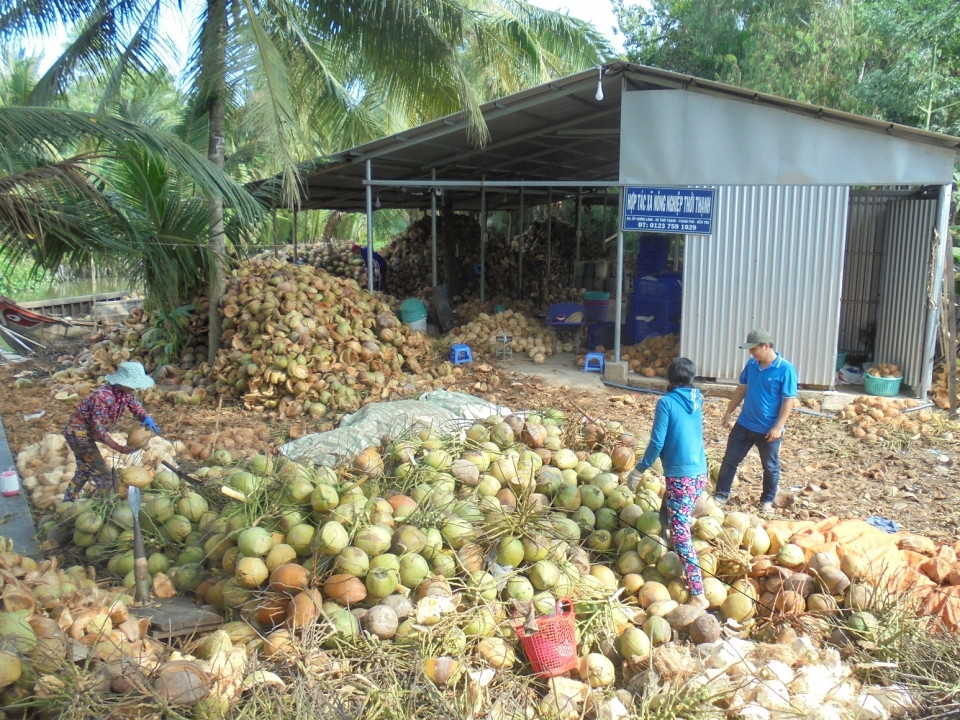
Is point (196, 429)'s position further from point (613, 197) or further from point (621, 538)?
point (613, 197)

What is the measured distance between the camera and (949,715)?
329 cm

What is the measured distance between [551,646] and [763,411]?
3.04 metres

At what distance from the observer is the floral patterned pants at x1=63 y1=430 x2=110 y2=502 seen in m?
5.49

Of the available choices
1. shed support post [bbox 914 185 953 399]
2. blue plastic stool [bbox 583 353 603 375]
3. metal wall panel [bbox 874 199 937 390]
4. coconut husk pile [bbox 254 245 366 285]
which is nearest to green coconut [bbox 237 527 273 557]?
blue plastic stool [bbox 583 353 603 375]

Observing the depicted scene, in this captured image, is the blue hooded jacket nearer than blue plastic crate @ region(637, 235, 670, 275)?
Yes

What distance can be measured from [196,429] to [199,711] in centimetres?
555

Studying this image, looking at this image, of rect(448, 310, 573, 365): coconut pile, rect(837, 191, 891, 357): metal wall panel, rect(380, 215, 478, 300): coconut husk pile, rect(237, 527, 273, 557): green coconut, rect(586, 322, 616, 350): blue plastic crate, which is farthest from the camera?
rect(380, 215, 478, 300): coconut husk pile

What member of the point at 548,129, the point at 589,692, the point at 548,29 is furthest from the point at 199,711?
the point at 548,29

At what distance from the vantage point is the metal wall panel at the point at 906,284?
9047mm

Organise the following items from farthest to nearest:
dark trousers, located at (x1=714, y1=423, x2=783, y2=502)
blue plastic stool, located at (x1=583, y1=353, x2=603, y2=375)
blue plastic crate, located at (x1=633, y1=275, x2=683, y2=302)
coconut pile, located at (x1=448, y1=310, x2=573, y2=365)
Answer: coconut pile, located at (x1=448, y1=310, x2=573, y2=365)
blue plastic crate, located at (x1=633, y1=275, x2=683, y2=302)
blue plastic stool, located at (x1=583, y1=353, x2=603, y2=375)
dark trousers, located at (x1=714, y1=423, x2=783, y2=502)

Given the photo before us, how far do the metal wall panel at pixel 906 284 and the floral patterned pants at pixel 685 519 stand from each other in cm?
632

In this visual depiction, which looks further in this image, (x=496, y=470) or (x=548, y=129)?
(x=548, y=129)

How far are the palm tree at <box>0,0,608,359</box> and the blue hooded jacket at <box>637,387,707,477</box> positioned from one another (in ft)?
18.5

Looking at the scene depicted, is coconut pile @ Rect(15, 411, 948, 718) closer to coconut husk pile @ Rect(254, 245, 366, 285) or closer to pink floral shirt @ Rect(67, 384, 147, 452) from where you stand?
pink floral shirt @ Rect(67, 384, 147, 452)
